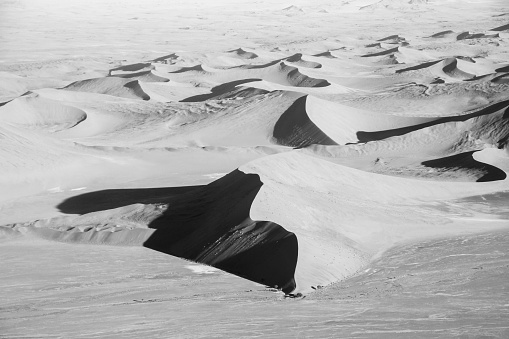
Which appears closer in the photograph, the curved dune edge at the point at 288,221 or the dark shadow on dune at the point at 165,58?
the curved dune edge at the point at 288,221

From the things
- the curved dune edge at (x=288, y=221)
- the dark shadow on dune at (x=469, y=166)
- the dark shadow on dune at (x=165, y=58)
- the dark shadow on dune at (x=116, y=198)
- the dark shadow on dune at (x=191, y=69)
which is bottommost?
the dark shadow on dune at (x=165, y=58)

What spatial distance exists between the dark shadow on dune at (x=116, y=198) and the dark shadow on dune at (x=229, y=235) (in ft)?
4.74

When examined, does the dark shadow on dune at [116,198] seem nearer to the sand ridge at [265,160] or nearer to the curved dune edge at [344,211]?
the sand ridge at [265,160]

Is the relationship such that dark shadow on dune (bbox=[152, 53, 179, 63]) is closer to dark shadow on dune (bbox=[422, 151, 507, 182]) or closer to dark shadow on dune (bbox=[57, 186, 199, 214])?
dark shadow on dune (bbox=[422, 151, 507, 182])

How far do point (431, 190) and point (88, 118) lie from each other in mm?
20408

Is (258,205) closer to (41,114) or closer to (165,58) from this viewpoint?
(41,114)

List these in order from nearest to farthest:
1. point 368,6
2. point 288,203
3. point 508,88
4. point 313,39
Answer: point 288,203 < point 508,88 < point 313,39 < point 368,6

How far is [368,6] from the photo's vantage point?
456ft

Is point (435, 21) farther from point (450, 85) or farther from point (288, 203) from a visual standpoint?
point (288, 203)

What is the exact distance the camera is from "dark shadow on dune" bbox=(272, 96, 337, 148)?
112 ft

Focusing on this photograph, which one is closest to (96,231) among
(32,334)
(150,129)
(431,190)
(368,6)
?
(32,334)

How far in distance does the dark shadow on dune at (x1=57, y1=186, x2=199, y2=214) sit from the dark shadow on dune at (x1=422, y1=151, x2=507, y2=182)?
878 cm

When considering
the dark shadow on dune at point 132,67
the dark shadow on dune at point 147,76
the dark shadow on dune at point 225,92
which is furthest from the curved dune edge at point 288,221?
the dark shadow on dune at point 132,67

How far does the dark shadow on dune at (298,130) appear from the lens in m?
34.2
